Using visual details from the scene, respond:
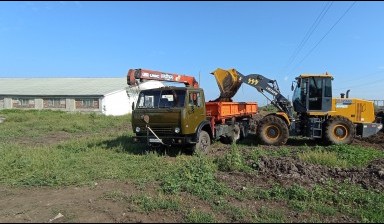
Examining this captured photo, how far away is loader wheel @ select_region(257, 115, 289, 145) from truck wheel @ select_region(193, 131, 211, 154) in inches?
111

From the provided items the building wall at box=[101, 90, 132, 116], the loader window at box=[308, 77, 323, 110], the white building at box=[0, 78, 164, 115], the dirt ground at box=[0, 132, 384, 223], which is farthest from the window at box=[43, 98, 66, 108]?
the dirt ground at box=[0, 132, 384, 223]

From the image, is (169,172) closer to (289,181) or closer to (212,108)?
(289,181)

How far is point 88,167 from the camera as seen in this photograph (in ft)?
35.1

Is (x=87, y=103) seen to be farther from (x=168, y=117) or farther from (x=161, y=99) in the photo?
(x=168, y=117)

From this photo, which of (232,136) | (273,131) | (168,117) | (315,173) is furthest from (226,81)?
(315,173)

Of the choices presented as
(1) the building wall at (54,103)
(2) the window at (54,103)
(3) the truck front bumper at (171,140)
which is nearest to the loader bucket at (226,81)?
(3) the truck front bumper at (171,140)

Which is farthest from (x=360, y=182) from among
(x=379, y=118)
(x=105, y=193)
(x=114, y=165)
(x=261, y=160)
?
(x=379, y=118)

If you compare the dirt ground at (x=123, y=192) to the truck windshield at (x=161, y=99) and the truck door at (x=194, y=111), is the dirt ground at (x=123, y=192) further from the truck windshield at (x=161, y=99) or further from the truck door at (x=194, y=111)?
the truck windshield at (x=161, y=99)

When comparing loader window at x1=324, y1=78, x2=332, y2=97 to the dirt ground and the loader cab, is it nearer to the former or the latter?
the loader cab

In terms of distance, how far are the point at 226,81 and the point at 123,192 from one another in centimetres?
934

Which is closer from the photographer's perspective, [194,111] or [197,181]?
[197,181]

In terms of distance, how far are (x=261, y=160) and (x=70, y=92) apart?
124 feet

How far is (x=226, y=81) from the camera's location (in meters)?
16.4

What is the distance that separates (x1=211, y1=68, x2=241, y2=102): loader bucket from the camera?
16.2 metres
